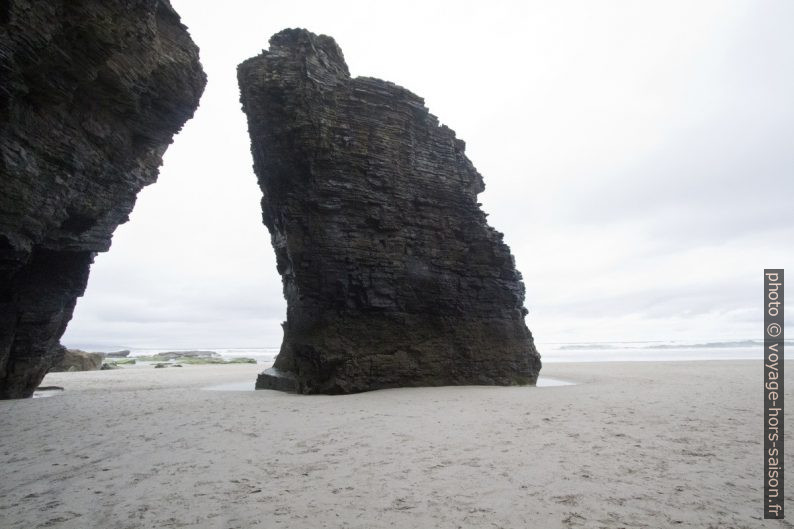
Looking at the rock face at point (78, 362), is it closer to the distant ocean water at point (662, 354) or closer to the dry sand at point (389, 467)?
the dry sand at point (389, 467)

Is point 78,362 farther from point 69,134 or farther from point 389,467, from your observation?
point 389,467

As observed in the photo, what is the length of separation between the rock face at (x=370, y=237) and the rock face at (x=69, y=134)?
4063 millimetres

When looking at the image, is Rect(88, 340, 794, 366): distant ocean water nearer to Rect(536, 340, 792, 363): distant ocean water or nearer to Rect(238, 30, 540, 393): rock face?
Rect(536, 340, 792, 363): distant ocean water

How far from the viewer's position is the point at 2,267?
11.4 m

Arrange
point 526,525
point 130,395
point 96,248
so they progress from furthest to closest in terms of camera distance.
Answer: point 130,395 → point 96,248 → point 526,525

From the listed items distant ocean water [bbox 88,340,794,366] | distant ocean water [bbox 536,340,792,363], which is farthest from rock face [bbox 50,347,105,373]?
distant ocean water [bbox 536,340,792,363]

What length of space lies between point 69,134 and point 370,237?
31.8ft

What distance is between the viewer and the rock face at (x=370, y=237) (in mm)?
16328

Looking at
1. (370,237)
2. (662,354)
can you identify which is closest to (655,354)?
(662,354)

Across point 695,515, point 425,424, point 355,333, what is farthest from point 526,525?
point 355,333

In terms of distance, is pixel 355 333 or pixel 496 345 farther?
pixel 496 345

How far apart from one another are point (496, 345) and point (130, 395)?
14.2 m

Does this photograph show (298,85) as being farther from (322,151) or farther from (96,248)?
(96,248)

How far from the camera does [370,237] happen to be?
1688 centimetres
